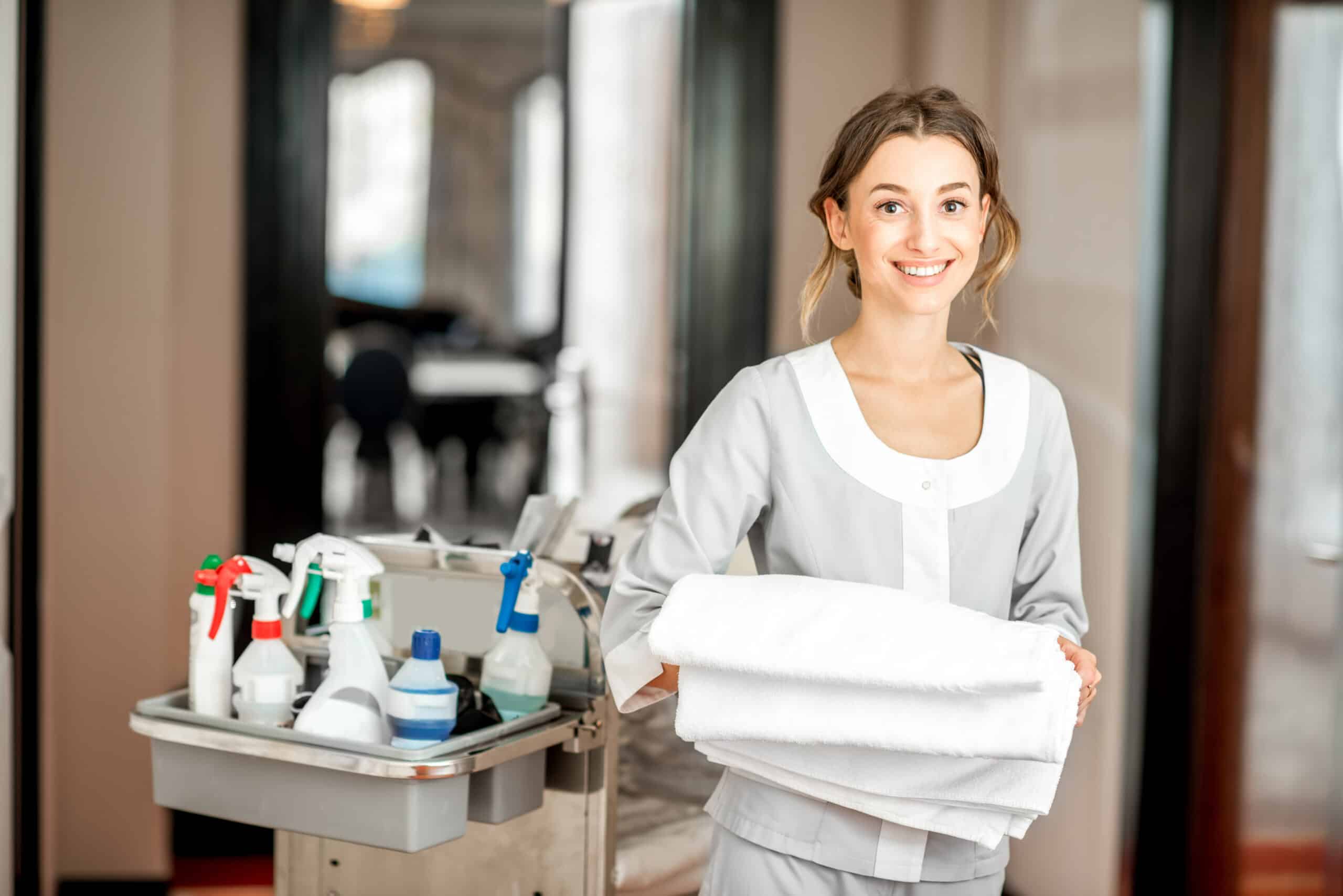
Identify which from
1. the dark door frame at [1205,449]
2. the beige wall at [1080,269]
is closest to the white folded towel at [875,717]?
the beige wall at [1080,269]

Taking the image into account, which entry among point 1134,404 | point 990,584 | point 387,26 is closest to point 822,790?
point 990,584

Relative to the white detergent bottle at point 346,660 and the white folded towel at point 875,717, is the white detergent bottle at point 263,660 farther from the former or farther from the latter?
the white folded towel at point 875,717

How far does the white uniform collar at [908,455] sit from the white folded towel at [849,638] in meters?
0.11

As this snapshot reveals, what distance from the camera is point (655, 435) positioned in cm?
329

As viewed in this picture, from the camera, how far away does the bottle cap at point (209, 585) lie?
58.4 inches

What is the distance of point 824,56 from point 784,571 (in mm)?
2086

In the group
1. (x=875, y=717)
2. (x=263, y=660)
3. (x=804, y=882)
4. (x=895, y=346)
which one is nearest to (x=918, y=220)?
(x=895, y=346)

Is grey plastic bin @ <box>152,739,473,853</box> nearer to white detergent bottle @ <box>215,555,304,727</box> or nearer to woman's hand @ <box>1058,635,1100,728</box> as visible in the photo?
white detergent bottle @ <box>215,555,304,727</box>

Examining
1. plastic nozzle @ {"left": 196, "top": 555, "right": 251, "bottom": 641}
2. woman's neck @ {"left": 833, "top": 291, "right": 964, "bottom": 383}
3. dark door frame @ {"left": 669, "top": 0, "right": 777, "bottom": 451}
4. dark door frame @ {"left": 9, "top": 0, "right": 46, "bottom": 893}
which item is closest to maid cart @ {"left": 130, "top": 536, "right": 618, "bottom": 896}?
plastic nozzle @ {"left": 196, "top": 555, "right": 251, "bottom": 641}

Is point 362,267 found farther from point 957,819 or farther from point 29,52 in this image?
point 957,819

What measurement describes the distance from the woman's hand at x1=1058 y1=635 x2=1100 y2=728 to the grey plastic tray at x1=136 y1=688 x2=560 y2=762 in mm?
613

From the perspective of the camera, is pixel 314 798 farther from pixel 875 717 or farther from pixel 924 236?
pixel 924 236

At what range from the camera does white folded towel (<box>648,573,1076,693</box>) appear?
107 cm

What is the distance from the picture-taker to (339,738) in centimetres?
137
